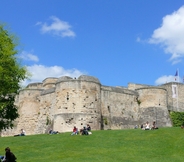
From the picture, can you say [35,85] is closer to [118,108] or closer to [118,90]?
[118,90]

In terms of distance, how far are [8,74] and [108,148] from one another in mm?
8478

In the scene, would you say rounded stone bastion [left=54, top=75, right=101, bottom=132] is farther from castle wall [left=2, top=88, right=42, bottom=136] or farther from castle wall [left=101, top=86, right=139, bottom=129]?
castle wall [left=2, top=88, right=42, bottom=136]

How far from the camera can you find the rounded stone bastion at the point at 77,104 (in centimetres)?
4191

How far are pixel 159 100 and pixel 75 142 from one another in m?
25.5

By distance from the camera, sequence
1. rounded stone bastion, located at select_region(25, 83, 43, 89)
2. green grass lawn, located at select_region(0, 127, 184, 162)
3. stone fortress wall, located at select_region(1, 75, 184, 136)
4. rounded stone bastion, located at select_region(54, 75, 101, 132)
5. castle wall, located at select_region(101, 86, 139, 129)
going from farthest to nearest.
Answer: rounded stone bastion, located at select_region(25, 83, 43, 89) → castle wall, located at select_region(101, 86, 139, 129) → stone fortress wall, located at select_region(1, 75, 184, 136) → rounded stone bastion, located at select_region(54, 75, 101, 132) → green grass lawn, located at select_region(0, 127, 184, 162)

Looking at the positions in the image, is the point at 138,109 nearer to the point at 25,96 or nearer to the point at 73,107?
the point at 73,107

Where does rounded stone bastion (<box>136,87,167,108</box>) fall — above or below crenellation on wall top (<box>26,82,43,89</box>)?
below

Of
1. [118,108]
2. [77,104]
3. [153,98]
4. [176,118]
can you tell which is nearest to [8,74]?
[77,104]

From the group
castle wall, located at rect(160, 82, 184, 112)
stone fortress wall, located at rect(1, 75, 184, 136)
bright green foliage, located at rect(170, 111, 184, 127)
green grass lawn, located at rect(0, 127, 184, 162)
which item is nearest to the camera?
green grass lawn, located at rect(0, 127, 184, 162)

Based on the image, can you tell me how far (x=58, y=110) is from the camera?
1699 inches

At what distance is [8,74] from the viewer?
78.2 ft

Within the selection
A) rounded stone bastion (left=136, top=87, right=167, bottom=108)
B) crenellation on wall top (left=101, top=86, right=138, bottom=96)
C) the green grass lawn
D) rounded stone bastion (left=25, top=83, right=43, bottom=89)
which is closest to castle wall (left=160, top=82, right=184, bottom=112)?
rounded stone bastion (left=136, top=87, right=167, bottom=108)

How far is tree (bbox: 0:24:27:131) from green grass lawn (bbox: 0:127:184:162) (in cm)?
288

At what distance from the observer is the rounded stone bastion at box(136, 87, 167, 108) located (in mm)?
50844
